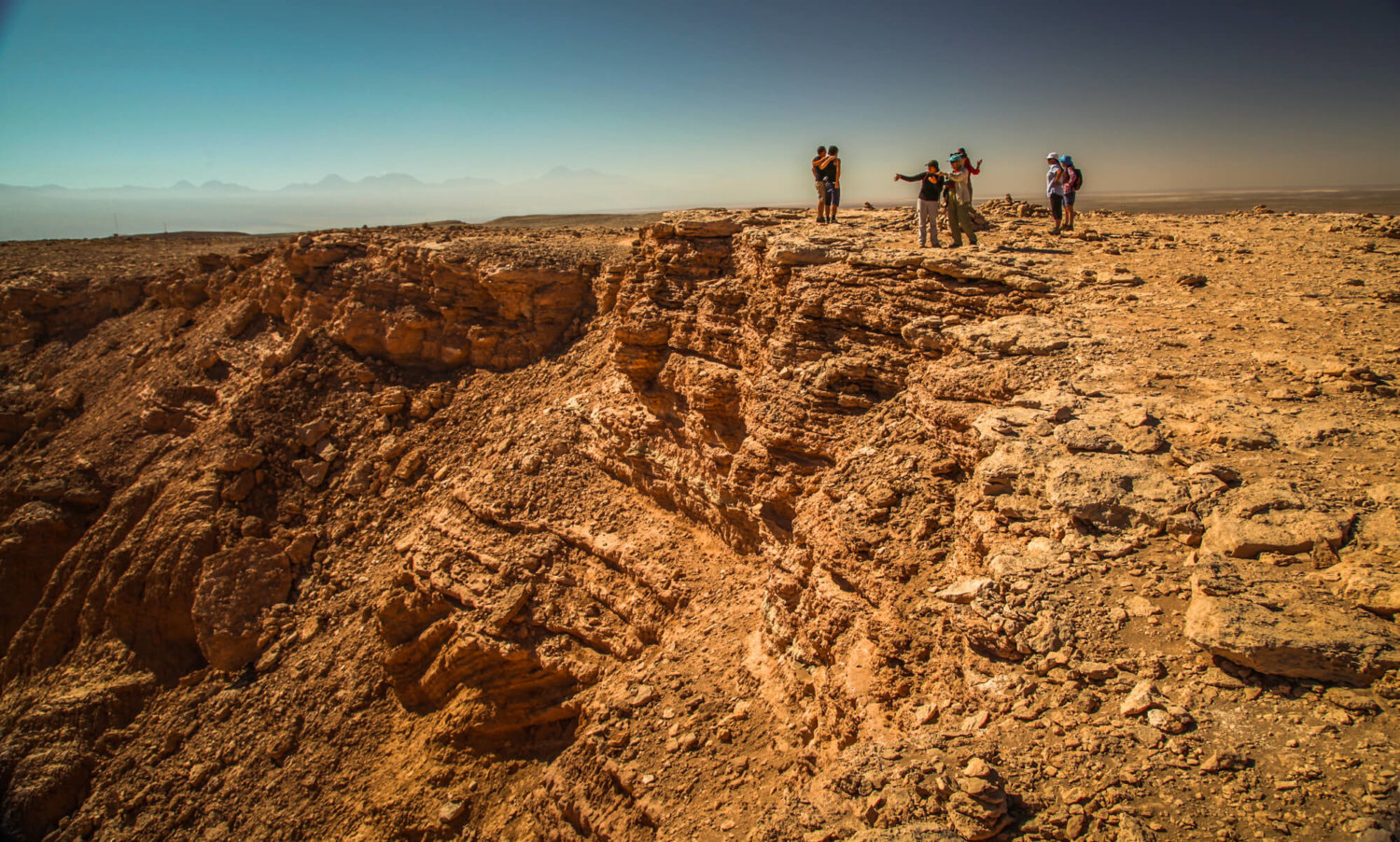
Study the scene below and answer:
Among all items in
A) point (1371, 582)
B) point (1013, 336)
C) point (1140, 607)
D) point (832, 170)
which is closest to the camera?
point (1371, 582)

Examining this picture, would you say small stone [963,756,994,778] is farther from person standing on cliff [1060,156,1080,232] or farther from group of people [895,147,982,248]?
person standing on cliff [1060,156,1080,232]

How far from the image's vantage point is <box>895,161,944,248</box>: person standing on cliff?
29.7 feet

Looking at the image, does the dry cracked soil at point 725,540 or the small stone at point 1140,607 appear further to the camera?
the small stone at point 1140,607

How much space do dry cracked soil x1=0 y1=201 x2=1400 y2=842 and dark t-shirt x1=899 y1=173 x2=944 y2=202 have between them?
934 mm

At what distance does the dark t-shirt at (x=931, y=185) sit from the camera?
904 centimetres

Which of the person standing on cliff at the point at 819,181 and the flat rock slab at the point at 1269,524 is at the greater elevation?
the person standing on cliff at the point at 819,181

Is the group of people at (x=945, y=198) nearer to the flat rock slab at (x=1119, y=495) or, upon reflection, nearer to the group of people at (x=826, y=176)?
the group of people at (x=826, y=176)

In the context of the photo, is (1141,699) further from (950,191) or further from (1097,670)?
(950,191)

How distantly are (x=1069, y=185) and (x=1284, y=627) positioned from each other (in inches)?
390

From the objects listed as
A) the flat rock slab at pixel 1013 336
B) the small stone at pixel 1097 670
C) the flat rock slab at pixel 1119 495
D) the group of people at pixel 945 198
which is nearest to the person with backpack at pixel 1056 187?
the group of people at pixel 945 198

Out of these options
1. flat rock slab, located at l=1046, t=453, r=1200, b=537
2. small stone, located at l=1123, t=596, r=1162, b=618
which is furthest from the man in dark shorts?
small stone, located at l=1123, t=596, r=1162, b=618

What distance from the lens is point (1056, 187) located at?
37.0 ft

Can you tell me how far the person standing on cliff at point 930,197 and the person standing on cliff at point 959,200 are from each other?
279 millimetres

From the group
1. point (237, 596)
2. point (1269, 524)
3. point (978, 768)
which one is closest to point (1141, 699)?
point (978, 768)
